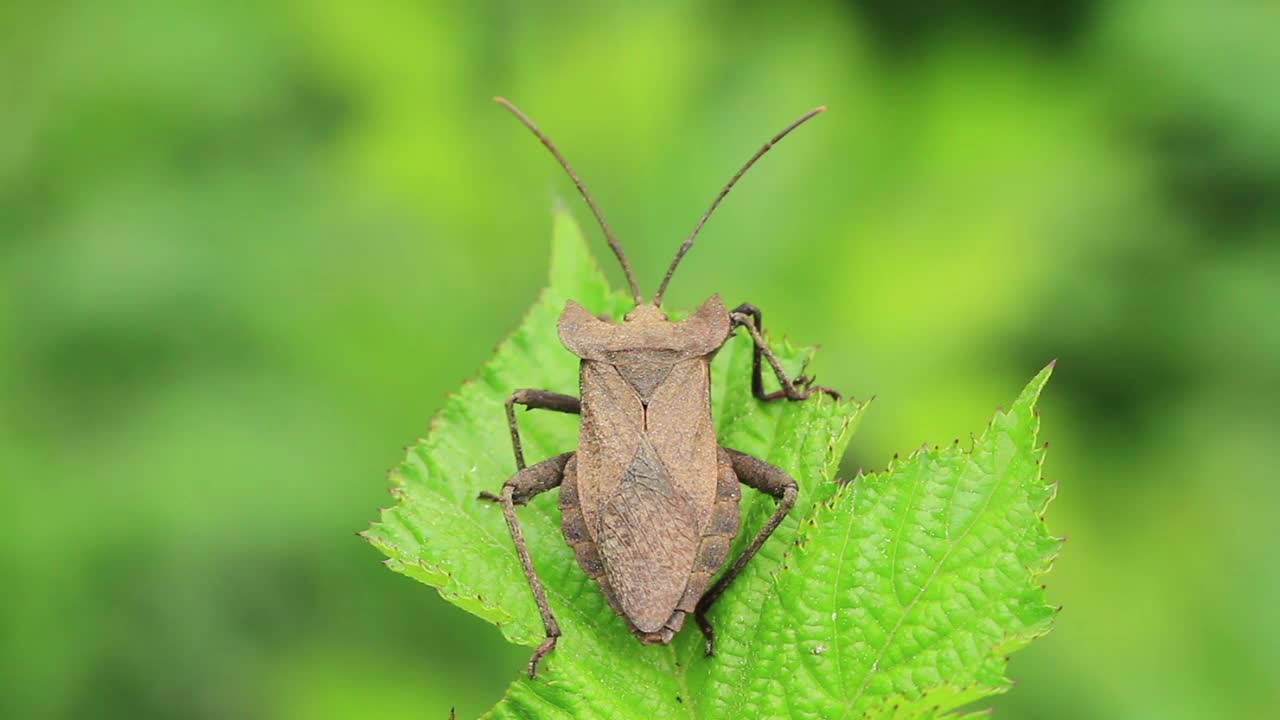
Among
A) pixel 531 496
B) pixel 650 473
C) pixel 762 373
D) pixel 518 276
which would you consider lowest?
pixel 531 496

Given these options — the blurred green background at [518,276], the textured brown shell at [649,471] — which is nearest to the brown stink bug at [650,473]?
the textured brown shell at [649,471]

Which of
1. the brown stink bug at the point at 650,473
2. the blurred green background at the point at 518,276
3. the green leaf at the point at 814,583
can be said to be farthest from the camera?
the blurred green background at the point at 518,276

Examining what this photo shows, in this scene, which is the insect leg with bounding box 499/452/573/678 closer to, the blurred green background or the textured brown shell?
the textured brown shell

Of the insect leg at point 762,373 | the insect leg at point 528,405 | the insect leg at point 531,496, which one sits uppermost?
the insect leg at point 762,373

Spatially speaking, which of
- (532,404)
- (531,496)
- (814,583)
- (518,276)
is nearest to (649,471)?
(531,496)

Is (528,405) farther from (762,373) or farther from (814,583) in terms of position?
(814,583)

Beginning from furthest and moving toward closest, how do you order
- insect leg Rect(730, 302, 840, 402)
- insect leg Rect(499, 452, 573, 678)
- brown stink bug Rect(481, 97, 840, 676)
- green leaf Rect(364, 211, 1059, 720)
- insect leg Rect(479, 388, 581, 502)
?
insect leg Rect(479, 388, 581, 502), insect leg Rect(730, 302, 840, 402), brown stink bug Rect(481, 97, 840, 676), insect leg Rect(499, 452, 573, 678), green leaf Rect(364, 211, 1059, 720)

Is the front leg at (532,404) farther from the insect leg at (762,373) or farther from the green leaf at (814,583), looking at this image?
the insect leg at (762,373)

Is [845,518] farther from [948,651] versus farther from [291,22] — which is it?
[291,22]

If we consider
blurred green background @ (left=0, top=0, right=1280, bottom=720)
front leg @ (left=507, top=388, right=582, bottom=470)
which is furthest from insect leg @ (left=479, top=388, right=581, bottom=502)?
blurred green background @ (left=0, top=0, right=1280, bottom=720)
